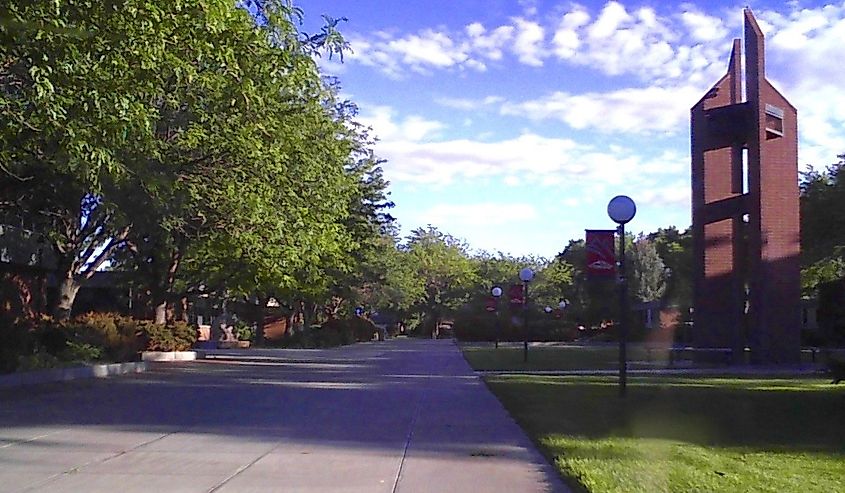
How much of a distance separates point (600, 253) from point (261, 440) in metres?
7.81

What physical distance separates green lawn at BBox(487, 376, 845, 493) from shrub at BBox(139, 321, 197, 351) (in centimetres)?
1438

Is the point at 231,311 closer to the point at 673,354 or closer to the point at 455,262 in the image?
the point at 673,354

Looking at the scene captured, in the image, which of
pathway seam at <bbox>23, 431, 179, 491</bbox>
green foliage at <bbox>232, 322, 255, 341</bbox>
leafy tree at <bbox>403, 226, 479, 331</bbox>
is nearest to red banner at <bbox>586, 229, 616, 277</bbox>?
pathway seam at <bbox>23, 431, 179, 491</bbox>

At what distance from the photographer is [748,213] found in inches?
1212

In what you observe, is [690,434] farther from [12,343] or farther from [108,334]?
[108,334]

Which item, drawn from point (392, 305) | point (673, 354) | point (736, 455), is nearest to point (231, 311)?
point (392, 305)

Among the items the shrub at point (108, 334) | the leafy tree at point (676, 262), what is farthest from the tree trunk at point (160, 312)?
the leafy tree at point (676, 262)

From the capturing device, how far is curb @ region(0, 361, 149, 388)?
66.3 feet

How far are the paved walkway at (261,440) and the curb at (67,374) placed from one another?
50 centimetres

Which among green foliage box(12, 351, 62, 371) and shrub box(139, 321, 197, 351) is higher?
shrub box(139, 321, 197, 351)

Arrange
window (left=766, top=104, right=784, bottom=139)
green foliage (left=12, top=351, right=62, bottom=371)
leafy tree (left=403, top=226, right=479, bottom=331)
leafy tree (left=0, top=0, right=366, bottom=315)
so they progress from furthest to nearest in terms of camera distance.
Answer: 1. leafy tree (left=403, top=226, right=479, bottom=331)
2. window (left=766, top=104, right=784, bottom=139)
3. green foliage (left=12, top=351, right=62, bottom=371)
4. leafy tree (left=0, top=0, right=366, bottom=315)

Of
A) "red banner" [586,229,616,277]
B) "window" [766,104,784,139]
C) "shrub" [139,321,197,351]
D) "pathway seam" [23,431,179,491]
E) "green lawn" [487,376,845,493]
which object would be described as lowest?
"pathway seam" [23,431,179,491]

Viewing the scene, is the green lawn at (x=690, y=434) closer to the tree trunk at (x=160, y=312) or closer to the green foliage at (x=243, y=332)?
the tree trunk at (x=160, y=312)

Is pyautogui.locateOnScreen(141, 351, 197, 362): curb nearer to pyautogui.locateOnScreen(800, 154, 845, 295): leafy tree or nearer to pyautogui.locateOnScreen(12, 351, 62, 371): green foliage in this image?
pyautogui.locateOnScreen(12, 351, 62, 371): green foliage
